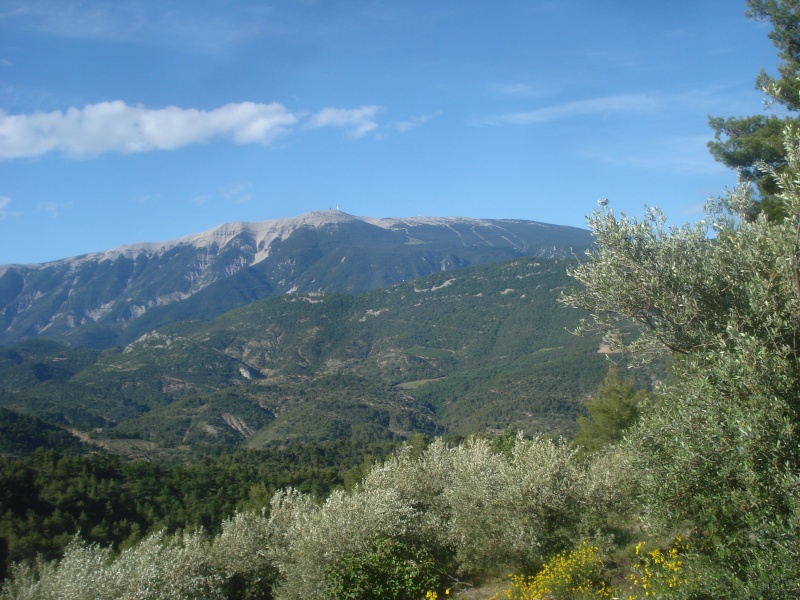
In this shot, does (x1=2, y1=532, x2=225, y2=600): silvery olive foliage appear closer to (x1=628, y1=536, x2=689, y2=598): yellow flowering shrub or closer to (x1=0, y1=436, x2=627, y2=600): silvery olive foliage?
(x1=0, y1=436, x2=627, y2=600): silvery olive foliage

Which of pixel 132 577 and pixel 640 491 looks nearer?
pixel 640 491

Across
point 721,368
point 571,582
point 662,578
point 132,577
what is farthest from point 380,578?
point 721,368

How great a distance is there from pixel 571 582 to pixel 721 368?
578 cm

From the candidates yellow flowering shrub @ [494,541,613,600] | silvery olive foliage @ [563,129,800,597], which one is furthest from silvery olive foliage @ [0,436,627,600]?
silvery olive foliage @ [563,129,800,597]

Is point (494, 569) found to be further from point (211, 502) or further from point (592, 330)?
point (211, 502)

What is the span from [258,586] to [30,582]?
7256 millimetres

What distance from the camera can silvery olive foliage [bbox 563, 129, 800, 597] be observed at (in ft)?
24.3

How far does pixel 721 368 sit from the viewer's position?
8.29 metres

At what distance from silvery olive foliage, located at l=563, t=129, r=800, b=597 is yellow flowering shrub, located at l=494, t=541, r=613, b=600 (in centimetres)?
271

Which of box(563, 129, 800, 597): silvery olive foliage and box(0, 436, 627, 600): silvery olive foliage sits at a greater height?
box(563, 129, 800, 597): silvery olive foliage

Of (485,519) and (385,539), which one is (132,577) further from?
(485,519)

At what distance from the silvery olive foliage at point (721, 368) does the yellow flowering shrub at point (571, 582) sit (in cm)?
271

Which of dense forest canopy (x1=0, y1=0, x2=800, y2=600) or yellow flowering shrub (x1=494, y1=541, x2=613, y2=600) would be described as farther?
yellow flowering shrub (x1=494, y1=541, x2=613, y2=600)

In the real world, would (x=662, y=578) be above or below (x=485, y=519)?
above
